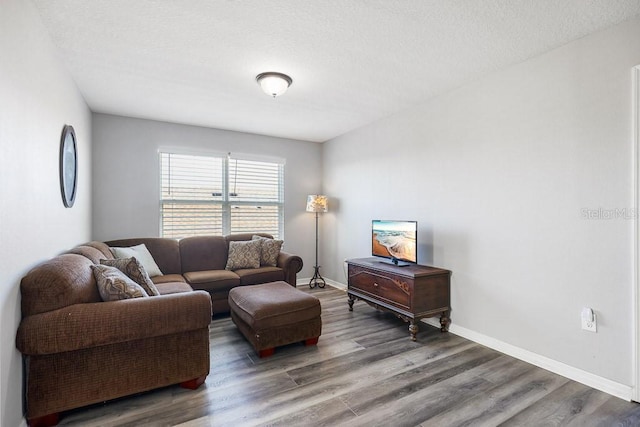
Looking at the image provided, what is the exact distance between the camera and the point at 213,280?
3.66m

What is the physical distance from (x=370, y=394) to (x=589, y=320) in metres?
1.68

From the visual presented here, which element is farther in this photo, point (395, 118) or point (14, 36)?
point (395, 118)

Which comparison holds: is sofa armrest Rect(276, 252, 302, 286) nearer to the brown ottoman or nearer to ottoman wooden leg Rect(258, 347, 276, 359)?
the brown ottoman

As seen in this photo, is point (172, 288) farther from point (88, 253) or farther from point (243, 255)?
point (243, 255)

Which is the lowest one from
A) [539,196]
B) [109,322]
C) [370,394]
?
[370,394]

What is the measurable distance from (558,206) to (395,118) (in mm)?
2188

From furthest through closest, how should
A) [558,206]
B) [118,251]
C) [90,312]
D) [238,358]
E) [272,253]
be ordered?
[272,253] → [118,251] → [238,358] → [558,206] → [90,312]

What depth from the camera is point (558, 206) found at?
95.9 inches

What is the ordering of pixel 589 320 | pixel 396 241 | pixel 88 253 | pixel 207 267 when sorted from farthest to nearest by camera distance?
pixel 207 267
pixel 396 241
pixel 88 253
pixel 589 320

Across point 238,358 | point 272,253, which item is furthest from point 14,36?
point 272,253

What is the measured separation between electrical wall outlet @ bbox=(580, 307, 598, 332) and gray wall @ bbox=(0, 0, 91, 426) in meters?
3.55

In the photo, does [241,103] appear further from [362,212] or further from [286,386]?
[286,386]

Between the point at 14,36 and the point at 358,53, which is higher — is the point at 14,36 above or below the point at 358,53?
below

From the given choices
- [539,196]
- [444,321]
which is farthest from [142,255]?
[539,196]
